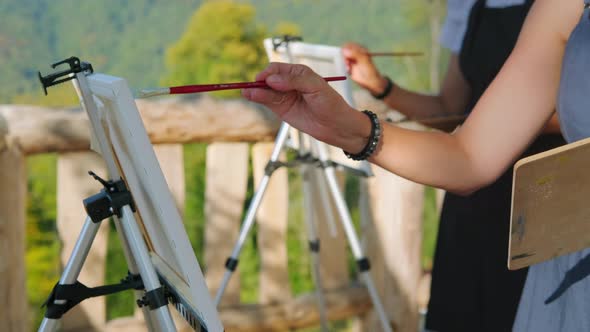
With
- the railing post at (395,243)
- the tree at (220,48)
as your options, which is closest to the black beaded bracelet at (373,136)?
the railing post at (395,243)

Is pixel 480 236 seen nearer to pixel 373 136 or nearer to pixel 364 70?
pixel 364 70

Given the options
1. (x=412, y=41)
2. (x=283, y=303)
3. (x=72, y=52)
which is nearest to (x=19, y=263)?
(x=283, y=303)

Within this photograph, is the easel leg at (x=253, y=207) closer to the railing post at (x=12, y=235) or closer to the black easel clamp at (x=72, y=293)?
the railing post at (x=12, y=235)

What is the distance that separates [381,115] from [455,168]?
1816mm

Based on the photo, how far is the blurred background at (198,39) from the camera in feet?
23.5

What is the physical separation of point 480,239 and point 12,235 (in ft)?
4.68

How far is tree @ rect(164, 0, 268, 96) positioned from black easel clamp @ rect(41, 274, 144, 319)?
5.69m

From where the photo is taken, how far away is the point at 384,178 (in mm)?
3035

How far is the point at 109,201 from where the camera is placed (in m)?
1.29

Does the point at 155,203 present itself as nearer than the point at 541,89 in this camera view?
Yes

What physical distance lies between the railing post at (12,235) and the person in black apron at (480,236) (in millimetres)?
1289

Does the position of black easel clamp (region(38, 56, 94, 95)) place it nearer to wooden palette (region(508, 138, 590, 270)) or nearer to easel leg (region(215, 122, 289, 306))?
wooden palette (region(508, 138, 590, 270))

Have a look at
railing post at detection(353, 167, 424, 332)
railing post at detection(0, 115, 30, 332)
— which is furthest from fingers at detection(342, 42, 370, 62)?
railing post at detection(0, 115, 30, 332)

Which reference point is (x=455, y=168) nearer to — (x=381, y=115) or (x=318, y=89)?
(x=318, y=89)
